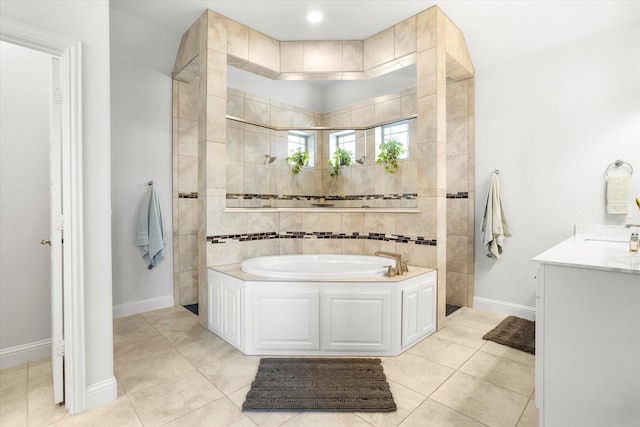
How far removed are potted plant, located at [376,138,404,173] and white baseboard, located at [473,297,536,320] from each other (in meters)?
1.79

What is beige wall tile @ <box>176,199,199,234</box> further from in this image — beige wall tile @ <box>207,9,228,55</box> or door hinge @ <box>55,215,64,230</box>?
door hinge @ <box>55,215,64,230</box>

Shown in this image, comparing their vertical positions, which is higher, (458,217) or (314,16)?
(314,16)

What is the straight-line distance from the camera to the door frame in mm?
1697

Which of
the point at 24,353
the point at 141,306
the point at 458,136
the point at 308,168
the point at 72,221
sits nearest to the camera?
the point at 72,221

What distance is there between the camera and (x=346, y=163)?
412 centimetres

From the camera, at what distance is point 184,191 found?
3.60 m

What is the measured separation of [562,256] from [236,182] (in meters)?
2.84

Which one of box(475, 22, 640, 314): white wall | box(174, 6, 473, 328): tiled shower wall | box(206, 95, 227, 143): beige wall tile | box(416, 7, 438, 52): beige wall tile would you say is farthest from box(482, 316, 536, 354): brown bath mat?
box(206, 95, 227, 143): beige wall tile

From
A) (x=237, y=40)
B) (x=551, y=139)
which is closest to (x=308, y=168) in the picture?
(x=237, y=40)

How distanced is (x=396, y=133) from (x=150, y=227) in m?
2.90

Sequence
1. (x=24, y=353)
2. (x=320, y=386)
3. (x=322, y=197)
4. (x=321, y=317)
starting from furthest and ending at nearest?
(x=322, y=197), (x=321, y=317), (x=24, y=353), (x=320, y=386)

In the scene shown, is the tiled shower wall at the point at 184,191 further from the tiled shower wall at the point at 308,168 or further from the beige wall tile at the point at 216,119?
the beige wall tile at the point at 216,119

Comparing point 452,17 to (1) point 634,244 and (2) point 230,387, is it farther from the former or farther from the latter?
(2) point 230,387

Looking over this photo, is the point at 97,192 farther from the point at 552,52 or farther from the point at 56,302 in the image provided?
the point at 552,52
